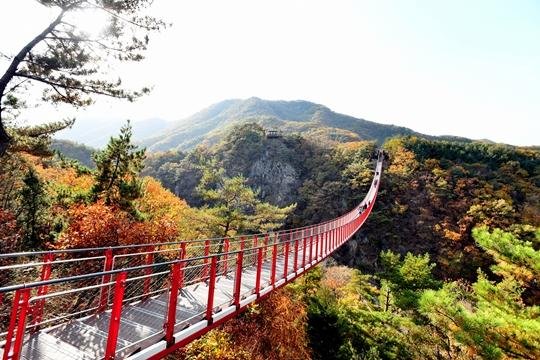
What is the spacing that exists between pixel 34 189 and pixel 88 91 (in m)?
6.28

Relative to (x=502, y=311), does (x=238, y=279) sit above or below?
above

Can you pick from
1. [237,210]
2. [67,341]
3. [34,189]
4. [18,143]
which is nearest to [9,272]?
[18,143]

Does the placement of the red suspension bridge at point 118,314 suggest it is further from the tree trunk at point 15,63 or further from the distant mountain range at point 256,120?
the distant mountain range at point 256,120

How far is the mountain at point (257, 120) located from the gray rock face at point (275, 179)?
5993 centimetres

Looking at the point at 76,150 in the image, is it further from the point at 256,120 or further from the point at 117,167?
the point at 256,120

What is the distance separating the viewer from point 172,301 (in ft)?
15.3

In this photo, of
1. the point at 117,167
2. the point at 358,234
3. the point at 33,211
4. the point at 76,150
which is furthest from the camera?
the point at 76,150

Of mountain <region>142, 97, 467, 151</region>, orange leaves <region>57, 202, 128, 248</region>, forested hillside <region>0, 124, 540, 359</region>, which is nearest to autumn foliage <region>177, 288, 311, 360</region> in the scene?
forested hillside <region>0, 124, 540, 359</region>

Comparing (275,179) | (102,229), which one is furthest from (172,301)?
(275,179)

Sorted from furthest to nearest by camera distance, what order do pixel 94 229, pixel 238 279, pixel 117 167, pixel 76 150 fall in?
pixel 76 150
pixel 117 167
pixel 94 229
pixel 238 279

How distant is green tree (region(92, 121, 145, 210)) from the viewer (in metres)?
16.7

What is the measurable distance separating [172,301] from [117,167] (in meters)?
14.4

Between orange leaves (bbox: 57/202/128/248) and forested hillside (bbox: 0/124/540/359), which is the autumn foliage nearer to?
forested hillside (bbox: 0/124/540/359)

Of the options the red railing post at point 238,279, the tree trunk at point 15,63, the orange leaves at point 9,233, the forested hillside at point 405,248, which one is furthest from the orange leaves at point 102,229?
the red railing post at point 238,279
